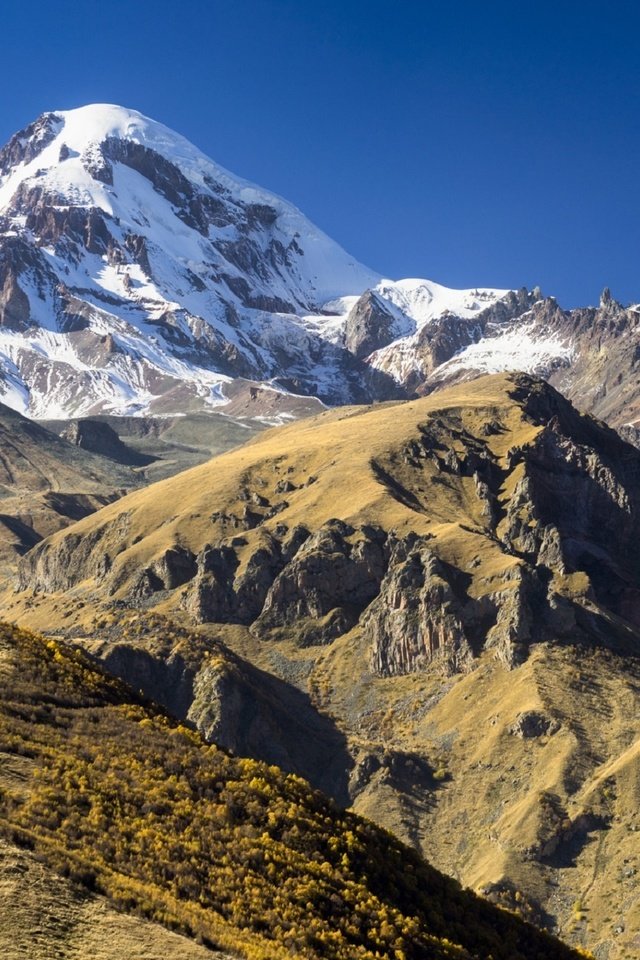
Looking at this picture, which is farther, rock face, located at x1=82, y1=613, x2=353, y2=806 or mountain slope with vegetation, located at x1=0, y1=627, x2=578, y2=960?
rock face, located at x1=82, y1=613, x2=353, y2=806

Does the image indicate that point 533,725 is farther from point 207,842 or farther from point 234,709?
point 207,842

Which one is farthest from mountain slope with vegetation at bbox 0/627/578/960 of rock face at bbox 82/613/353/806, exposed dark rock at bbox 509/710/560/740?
rock face at bbox 82/613/353/806

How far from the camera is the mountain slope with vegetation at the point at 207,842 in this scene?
4975 cm

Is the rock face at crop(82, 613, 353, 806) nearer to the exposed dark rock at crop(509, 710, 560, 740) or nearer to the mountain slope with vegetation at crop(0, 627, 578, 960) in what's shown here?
the exposed dark rock at crop(509, 710, 560, 740)

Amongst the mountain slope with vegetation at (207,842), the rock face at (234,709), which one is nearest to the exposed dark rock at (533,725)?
the rock face at (234,709)

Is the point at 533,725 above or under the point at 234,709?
above

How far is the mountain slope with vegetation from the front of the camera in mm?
49750

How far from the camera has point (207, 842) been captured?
186 ft

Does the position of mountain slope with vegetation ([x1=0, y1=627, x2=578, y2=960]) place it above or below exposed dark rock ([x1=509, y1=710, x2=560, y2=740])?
below

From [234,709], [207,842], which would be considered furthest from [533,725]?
[207,842]

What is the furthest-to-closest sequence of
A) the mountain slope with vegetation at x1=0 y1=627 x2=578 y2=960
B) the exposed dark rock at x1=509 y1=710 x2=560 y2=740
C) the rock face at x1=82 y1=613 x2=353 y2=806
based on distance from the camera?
the rock face at x1=82 y1=613 x2=353 y2=806
the exposed dark rock at x1=509 y1=710 x2=560 y2=740
the mountain slope with vegetation at x1=0 y1=627 x2=578 y2=960

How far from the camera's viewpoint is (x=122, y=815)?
5616 centimetres

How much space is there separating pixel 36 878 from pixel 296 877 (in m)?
13.7

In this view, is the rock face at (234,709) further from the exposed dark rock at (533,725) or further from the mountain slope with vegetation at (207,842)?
the mountain slope with vegetation at (207,842)
